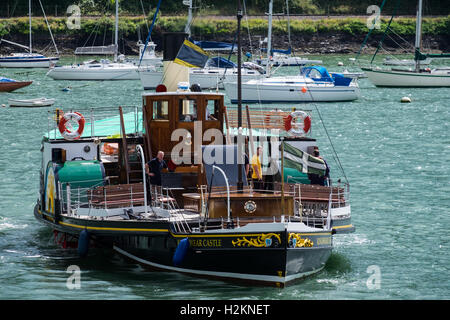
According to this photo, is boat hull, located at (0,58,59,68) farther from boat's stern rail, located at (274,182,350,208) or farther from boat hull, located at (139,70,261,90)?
boat's stern rail, located at (274,182,350,208)

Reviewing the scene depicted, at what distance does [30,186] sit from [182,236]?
16.7 meters

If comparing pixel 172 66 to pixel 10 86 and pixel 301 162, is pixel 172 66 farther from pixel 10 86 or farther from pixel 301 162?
pixel 10 86

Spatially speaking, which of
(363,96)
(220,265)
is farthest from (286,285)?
(363,96)

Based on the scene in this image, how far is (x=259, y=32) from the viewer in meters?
133

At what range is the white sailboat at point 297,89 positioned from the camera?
73.6 m

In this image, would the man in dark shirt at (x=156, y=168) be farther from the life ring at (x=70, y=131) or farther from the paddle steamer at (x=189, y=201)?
the life ring at (x=70, y=131)

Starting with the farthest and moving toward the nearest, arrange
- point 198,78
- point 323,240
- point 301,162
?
point 198,78 → point 301,162 → point 323,240

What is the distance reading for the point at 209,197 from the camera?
840 inches

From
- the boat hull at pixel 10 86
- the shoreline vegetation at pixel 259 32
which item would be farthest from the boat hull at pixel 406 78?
the shoreline vegetation at pixel 259 32

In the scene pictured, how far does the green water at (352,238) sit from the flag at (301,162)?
2486 millimetres

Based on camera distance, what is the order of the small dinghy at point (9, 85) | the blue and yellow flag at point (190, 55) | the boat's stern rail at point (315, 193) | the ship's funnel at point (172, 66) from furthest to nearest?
the small dinghy at point (9, 85)
the ship's funnel at point (172, 66)
the blue and yellow flag at point (190, 55)
the boat's stern rail at point (315, 193)

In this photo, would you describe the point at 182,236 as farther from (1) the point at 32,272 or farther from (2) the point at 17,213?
(2) the point at 17,213

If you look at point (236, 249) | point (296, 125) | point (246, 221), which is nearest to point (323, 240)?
point (246, 221)

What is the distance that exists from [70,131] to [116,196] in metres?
3.96
